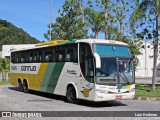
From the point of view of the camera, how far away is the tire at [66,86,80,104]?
18.2 metres

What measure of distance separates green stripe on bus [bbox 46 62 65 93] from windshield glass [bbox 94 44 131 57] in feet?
10.3

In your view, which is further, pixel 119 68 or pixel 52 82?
pixel 52 82

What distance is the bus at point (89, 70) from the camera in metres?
16.5

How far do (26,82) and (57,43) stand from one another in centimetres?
583

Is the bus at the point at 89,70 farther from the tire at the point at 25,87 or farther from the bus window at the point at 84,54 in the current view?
the tire at the point at 25,87

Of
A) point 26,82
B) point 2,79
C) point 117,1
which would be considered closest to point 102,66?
point 26,82

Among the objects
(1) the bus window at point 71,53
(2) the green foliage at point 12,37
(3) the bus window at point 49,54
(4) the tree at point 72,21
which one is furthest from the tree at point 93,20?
(2) the green foliage at point 12,37

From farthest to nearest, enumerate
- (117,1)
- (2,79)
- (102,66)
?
(2,79), (117,1), (102,66)

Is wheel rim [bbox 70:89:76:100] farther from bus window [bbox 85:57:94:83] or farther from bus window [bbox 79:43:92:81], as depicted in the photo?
bus window [bbox 85:57:94:83]

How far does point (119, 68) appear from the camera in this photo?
16859mm

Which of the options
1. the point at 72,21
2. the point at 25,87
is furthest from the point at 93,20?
the point at 25,87

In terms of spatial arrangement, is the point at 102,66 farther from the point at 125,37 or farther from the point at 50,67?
the point at 125,37

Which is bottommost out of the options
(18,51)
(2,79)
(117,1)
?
(2,79)

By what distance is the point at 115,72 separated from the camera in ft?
54.9
